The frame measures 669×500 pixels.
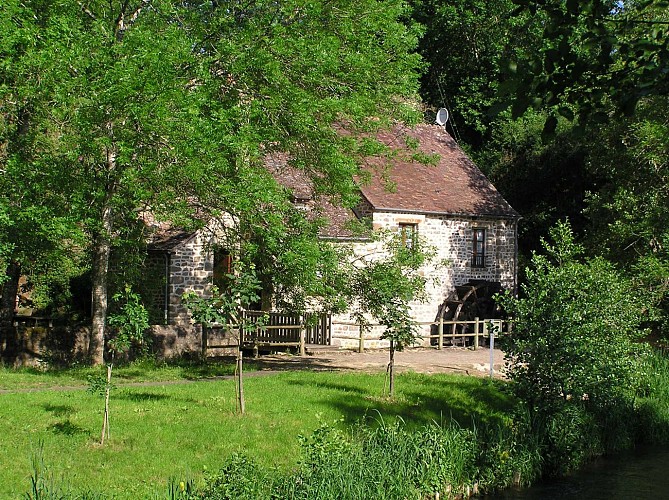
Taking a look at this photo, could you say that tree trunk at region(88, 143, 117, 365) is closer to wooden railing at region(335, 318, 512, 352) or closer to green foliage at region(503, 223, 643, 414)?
wooden railing at region(335, 318, 512, 352)

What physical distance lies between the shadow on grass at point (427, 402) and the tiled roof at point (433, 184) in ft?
32.9

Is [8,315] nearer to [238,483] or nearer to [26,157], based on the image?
[26,157]

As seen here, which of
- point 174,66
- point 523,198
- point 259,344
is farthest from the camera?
point 523,198

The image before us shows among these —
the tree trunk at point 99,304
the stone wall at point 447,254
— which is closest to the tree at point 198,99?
the tree trunk at point 99,304

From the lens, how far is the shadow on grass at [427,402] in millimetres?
13695

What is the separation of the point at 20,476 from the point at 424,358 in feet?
44.3

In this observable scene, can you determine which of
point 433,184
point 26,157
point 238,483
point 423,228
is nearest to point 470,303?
point 423,228

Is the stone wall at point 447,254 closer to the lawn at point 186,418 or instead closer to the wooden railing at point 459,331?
the wooden railing at point 459,331

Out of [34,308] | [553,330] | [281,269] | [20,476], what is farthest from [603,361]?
[34,308]

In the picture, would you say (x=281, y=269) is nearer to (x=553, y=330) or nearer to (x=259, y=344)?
(x=259, y=344)

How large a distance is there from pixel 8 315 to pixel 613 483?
13869mm

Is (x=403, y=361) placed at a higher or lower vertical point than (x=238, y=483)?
higher

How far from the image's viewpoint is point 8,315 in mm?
19484

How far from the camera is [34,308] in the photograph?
23.2m
